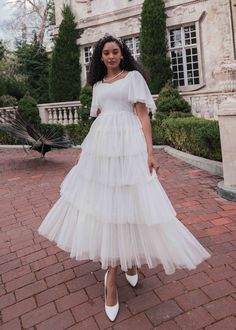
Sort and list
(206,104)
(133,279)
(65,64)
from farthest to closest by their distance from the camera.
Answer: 1. (65,64)
2. (206,104)
3. (133,279)

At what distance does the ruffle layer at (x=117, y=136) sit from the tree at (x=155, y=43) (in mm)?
12580

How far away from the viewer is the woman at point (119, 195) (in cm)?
230

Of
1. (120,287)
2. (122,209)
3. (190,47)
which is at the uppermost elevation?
(190,47)

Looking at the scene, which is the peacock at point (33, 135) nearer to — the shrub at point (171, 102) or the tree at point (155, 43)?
the shrub at point (171, 102)

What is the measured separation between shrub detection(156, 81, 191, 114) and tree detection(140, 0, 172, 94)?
13.1 feet

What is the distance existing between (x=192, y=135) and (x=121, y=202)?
5.27 m

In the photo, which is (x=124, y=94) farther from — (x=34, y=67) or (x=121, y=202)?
(x=34, y=67)

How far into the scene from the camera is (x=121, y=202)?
2.31m

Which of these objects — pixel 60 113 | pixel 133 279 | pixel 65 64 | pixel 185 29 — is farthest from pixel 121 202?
pixel 65 64

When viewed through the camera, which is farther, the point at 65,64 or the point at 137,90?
the point at 65,64

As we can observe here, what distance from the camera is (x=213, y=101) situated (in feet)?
28.2

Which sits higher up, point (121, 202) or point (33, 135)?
point (33, 135)

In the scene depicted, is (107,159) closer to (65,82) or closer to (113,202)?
(113,202)

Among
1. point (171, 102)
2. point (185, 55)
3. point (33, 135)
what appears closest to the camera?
point (33, 135)
